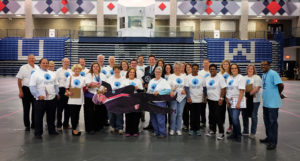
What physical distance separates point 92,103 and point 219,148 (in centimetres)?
318

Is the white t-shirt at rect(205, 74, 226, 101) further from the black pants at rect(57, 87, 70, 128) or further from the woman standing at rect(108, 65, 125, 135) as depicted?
the black pants at rect(57, 87, 70, 128)

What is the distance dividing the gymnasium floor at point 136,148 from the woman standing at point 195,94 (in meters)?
0.39

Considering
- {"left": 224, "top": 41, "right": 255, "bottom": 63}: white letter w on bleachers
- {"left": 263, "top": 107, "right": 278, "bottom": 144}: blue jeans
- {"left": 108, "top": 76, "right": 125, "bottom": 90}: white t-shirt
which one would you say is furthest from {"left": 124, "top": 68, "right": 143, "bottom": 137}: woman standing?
{"left": 224, "top": 41, "right": 255, "bottom": 63}: white letter w on bleachers

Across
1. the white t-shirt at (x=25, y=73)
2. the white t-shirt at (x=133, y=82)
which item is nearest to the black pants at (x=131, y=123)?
the white t-shirt at (x=133, y=82)

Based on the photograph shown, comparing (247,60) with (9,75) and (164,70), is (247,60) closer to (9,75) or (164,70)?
(164,70)

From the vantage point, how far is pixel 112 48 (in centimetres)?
2430

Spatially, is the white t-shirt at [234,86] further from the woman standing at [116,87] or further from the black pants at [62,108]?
the black pants at [62,108]

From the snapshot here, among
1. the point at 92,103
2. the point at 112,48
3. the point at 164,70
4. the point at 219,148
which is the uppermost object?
the point at 112,48

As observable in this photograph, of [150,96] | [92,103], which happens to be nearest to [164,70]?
[150,96]

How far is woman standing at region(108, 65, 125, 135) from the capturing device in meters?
6.19

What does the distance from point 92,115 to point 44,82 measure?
4.51 feet

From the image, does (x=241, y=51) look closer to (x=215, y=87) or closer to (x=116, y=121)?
(x=215, y=87)

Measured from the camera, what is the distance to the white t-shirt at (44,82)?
5698 mm

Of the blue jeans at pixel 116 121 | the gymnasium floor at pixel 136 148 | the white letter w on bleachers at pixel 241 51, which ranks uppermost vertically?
the white letter w on bleachers at pixel 241 51
